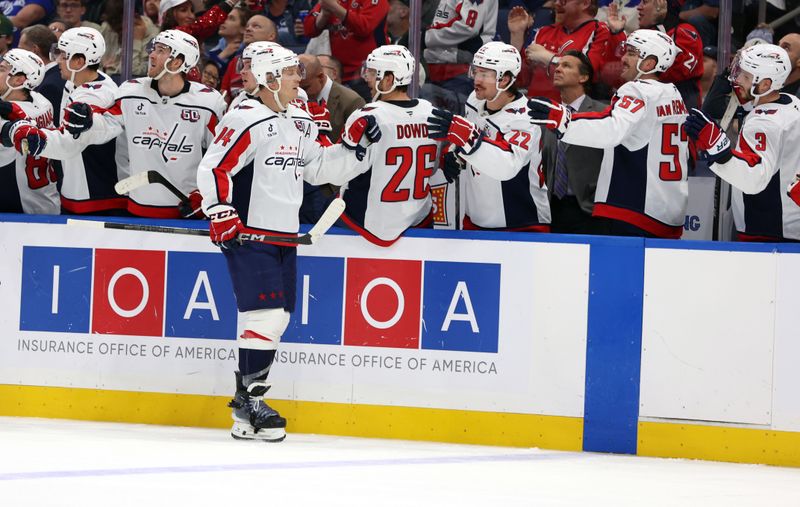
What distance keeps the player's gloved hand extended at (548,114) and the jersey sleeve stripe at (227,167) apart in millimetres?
1169

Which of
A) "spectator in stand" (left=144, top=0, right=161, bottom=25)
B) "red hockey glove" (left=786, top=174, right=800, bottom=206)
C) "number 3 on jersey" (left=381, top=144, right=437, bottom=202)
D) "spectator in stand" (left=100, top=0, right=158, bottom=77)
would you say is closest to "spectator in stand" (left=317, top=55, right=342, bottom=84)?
"spectator in stand" (left=100, top=0, right=158, bottom=77)

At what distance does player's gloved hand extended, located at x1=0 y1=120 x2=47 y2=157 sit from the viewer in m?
5.63

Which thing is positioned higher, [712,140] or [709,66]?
[709,66]

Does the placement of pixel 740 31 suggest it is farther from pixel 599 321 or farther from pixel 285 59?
pixel 285 59

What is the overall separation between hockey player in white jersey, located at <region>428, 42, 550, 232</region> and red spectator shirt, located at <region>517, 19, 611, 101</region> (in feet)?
2.19

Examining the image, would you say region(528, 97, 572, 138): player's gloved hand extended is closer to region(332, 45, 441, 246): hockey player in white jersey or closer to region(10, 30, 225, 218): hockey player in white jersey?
region(332, 45, 441, 246): hockey player in white jersey

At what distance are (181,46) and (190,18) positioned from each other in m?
1.42

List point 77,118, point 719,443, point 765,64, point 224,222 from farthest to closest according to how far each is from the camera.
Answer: point 77,118, point 765,64, point 719,443, point 224,222

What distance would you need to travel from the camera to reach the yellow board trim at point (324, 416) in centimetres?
530

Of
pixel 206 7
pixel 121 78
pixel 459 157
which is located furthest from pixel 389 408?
pixel 206 7

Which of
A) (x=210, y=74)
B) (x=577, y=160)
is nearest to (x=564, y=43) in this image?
(x=577, y=160)

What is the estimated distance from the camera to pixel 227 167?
5.11 meters

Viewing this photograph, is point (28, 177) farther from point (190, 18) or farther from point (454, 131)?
point (454, 131)

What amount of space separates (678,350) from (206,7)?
11.3 feet
